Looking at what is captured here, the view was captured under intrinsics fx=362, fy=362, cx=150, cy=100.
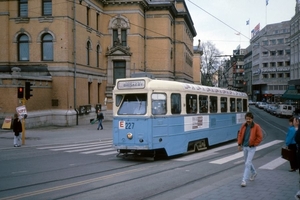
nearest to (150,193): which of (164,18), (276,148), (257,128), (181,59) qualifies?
(257,128)

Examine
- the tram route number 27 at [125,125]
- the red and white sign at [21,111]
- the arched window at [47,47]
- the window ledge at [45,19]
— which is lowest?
the tram route number 27 at [125,125]

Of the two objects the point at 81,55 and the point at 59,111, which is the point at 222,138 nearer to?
the point at 59,111

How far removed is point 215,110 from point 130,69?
79.9 feet

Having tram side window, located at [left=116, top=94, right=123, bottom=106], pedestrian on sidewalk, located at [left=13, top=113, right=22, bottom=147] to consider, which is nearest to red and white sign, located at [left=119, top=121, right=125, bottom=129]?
tram side window, located at [left=116, top=94, right=123, bottom=106]

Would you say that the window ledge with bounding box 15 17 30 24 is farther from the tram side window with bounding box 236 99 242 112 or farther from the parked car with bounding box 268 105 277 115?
the parked car with bounding box 268 105 277 115

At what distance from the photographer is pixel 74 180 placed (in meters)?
10.0

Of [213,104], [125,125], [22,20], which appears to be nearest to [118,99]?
[125,125]

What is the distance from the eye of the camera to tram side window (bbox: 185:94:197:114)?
15.2 m

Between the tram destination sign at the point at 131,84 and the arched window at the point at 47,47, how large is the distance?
20338 millimetres

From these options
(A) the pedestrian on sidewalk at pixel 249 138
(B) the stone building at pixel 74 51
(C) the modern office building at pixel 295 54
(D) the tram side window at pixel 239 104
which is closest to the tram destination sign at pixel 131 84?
(A) the pedestrian on sidewalk at pixel 249 138

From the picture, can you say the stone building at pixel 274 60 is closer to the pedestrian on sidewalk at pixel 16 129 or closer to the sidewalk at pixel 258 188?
the pedestrian on sidewalk at pixel 16 129

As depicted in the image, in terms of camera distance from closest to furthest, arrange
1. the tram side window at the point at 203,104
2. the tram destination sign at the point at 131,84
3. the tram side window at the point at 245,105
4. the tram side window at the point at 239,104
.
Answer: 1. the tram destination sign at the point at 131,84
2. the tram side window at the point at 203,104
3. the tram side window at the point at 239,104
4. the tram side window at the point at 245,105

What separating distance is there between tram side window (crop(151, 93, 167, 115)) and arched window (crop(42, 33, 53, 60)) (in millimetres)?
21285

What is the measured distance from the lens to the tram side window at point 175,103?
46.4ft
